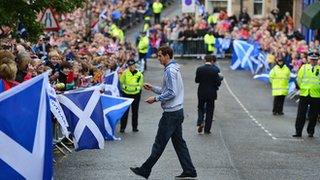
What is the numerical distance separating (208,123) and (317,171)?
500 cm

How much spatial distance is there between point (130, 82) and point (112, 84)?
143cm

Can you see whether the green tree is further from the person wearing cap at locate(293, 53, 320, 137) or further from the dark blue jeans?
the person wearing cap at locate(293, 53, 320, 137)

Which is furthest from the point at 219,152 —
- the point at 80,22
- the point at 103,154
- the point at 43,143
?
the point at 80,22

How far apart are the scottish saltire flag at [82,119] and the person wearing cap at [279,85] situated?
30.0 ft

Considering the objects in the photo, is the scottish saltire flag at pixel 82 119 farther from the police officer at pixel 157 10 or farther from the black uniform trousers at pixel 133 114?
the police officer at pixel 157 10

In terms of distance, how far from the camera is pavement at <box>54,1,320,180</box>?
13.5 meters

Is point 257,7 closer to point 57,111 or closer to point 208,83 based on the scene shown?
point 208,83

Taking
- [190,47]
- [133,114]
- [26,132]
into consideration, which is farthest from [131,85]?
[190,47]

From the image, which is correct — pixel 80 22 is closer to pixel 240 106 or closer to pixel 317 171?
pixel 240 106

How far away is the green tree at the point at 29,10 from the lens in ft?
45.8

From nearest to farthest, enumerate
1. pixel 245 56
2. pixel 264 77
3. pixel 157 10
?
1. pixel 264 77
2. pixel 245 56
3. pixel 157 10

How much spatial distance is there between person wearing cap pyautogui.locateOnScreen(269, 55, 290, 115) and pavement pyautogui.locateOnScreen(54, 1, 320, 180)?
31 cm

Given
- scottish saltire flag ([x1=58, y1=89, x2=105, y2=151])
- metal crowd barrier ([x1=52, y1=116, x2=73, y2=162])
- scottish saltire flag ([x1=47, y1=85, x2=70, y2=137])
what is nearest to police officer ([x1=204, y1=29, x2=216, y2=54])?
metal crowd barrier ([x1=52, y1=116, x2=73, y2=162])

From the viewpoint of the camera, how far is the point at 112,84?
68.0 feet
